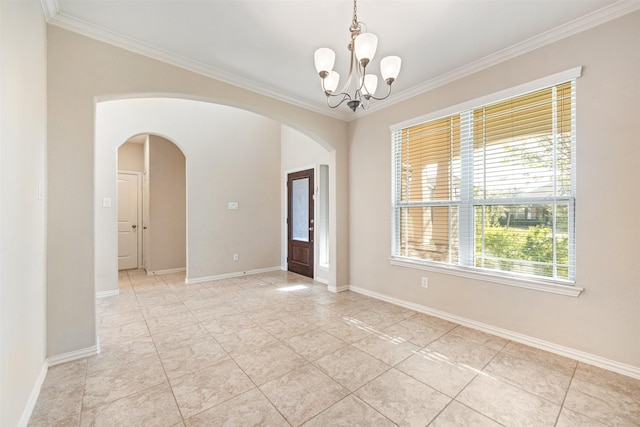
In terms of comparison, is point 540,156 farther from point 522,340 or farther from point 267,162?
point 267,162

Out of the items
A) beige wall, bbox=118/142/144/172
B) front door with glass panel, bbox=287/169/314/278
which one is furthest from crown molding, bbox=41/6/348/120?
beige wall, bbox=118/142/144/172

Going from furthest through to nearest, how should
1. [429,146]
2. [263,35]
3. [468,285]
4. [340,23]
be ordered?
[429,146] < [468,285] < [263,35] < [340,23]

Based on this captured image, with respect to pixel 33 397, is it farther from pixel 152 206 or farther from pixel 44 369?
pixel 152 206

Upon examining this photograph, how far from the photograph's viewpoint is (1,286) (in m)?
1.27

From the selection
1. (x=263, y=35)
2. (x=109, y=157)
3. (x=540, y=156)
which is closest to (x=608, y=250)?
(x=540, y=156)

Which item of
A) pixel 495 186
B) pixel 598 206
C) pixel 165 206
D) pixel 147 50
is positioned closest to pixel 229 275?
pixel 165 206

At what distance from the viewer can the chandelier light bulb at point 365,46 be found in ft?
5.66

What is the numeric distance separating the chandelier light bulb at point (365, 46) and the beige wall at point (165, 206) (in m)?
4.92

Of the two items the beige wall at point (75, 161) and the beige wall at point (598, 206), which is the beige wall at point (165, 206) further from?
the beige wall at point (598, 206)

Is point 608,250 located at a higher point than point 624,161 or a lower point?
lower

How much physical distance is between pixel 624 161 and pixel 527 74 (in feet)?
3.49

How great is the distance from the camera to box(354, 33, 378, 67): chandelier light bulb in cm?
172

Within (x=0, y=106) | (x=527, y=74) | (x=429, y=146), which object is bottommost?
(x=0, y=106)

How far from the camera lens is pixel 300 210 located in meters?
5.45
